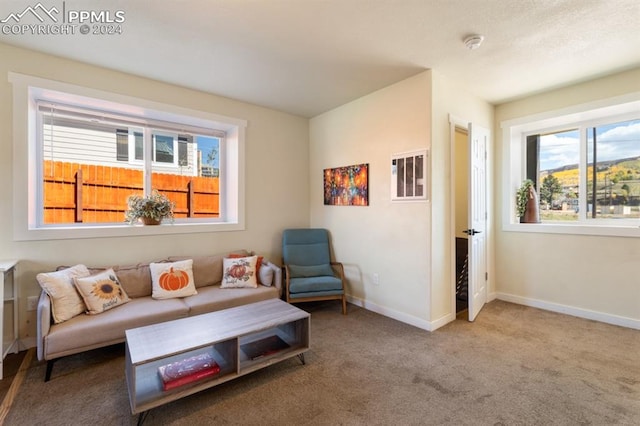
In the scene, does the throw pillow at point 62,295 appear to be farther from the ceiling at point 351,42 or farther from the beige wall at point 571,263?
the beige wall at point 571,263

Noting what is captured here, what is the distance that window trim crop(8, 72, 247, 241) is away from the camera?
2539mm

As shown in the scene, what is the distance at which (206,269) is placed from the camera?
3.29 metres

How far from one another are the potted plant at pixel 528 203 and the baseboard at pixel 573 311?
1024mm

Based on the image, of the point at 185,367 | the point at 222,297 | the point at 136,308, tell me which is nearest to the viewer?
the point at 185,367

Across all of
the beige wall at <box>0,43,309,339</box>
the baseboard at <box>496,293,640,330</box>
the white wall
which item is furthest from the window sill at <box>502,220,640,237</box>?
the beige wall at <box>0,43,309,339</box>

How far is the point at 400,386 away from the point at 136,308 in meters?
2.25

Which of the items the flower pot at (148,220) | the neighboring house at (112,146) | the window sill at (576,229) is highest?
the neighboring house at (112,146)

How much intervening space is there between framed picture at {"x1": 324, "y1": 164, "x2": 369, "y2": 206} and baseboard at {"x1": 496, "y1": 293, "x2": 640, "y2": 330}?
2348 mm

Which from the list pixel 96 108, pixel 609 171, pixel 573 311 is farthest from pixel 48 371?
pixel 609 171

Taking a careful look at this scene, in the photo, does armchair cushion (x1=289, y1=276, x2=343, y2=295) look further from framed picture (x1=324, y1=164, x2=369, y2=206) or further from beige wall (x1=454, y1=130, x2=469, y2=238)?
beige wall (x1=454, y1=130, x2=469, y2=238)

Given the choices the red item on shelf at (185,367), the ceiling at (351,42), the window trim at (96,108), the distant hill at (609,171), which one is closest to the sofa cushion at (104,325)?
the red item on shelf at (185,367)

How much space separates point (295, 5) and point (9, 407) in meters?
3.18

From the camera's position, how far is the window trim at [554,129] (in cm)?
305

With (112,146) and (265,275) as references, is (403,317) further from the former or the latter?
(112,146)
